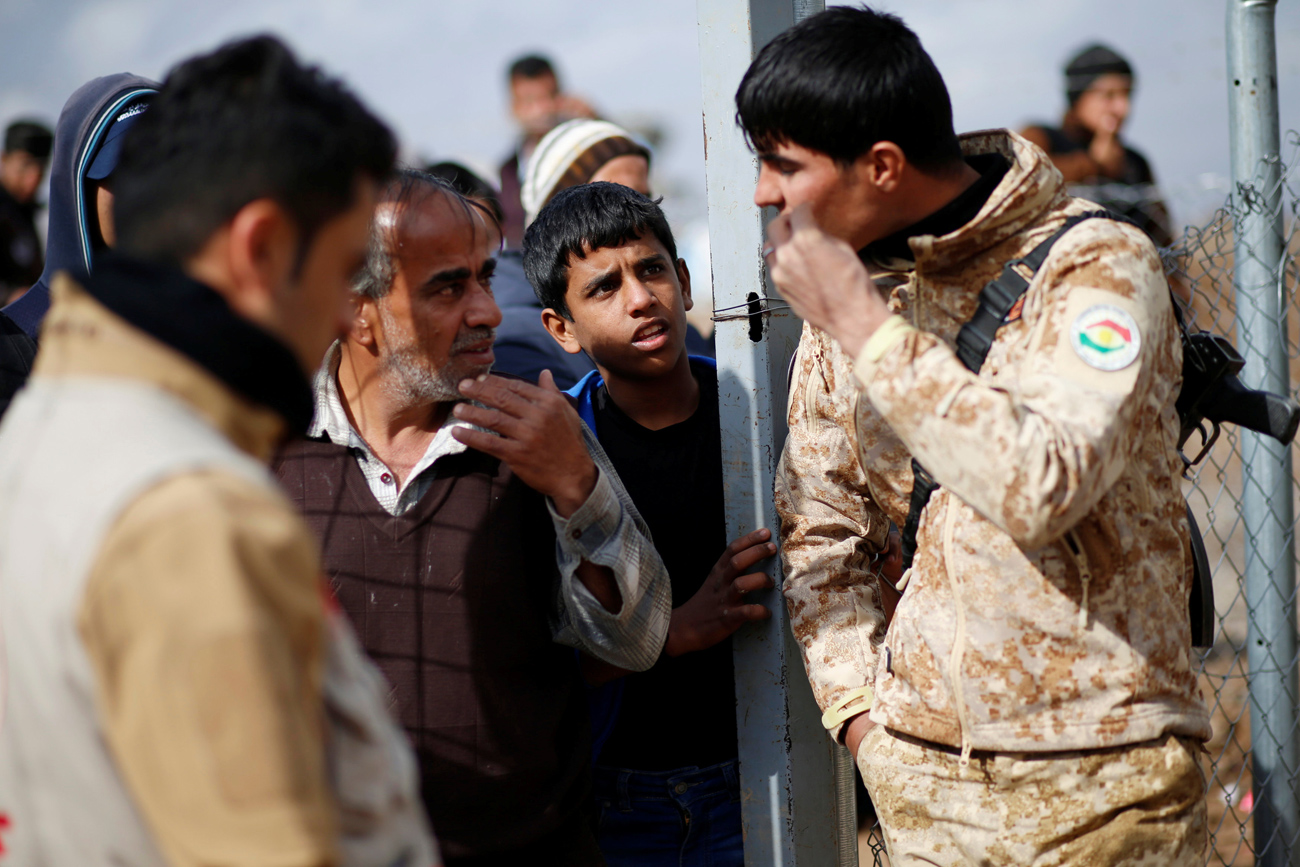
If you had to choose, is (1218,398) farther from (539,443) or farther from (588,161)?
(588,161)

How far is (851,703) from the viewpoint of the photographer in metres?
1.99

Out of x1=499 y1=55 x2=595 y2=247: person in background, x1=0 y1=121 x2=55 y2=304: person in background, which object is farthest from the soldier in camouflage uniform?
x1=0 y1=121 x2=55 y2=304: person in background

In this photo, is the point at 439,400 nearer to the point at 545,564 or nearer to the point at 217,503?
the point at 545,564

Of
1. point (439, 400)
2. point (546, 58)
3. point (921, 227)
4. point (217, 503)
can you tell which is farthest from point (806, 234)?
point (546, 58)

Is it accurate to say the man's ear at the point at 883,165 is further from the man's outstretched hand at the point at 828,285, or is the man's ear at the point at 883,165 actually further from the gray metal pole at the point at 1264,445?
the gray metal pole at the point at 1264,445

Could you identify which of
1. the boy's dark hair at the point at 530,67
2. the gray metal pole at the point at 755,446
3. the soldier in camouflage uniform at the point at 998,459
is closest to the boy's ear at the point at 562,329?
the gray metal pole at the point at 755,446

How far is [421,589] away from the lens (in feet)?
6.56

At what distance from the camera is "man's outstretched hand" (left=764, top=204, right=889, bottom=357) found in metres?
1.59

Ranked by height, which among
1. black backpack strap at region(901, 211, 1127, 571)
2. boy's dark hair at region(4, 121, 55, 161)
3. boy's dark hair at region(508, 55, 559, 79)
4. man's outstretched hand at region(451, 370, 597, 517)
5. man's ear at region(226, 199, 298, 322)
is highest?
Result: boy's dark hair at region(508, 55, 559, 79)

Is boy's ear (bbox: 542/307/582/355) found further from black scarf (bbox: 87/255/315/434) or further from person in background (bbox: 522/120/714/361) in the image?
black scarf (bbox: 87/255/315/434)

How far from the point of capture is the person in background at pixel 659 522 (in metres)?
2.42

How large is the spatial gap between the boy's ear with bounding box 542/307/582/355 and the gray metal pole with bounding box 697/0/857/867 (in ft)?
2.07

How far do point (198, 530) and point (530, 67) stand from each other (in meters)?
7.04

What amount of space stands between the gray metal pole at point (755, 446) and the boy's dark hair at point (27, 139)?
718 cm
